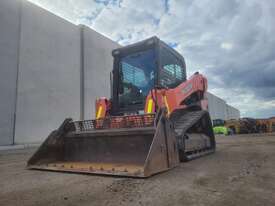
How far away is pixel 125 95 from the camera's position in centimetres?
515

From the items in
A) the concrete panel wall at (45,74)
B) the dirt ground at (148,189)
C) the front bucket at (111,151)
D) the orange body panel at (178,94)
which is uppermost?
the concrete panel wall at (45,74)

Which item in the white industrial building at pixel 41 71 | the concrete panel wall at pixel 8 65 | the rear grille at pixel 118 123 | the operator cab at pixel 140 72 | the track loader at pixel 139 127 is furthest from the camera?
the white industrial building at pixel 41 71

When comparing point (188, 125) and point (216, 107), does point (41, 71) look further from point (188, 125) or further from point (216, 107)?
point (216, 107)

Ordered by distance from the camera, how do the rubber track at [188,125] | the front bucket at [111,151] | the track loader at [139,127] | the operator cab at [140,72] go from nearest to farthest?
1. the front bucket at [111,151]
2. the track loader at [139,127]
3. the rubber track at [188,125]
4. the operator cab at [140,72]

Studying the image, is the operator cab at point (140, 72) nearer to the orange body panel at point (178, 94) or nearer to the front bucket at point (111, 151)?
the orange body panel at point (178, 94)

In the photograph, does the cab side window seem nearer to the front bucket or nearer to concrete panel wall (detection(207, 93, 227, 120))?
the front bucket

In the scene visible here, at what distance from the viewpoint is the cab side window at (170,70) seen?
4.86 metres

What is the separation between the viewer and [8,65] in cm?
1115

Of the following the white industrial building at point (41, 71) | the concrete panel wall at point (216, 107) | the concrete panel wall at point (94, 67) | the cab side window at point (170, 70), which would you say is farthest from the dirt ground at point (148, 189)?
the concrete panel wall at point (216, 107)

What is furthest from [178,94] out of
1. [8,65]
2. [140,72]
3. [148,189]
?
[8,65]

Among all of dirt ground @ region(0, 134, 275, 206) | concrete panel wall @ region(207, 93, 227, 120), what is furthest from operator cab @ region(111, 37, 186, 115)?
concrete panel wall @ region(207, 93, 227, 120)

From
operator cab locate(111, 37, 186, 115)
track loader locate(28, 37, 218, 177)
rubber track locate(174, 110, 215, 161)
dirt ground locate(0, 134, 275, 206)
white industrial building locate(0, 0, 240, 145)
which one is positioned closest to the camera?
dirt ground locate(0, 134, 275, 206)

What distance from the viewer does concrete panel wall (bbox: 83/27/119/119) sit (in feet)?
50.5

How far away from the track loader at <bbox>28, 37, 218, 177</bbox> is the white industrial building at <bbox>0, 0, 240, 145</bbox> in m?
7.85
